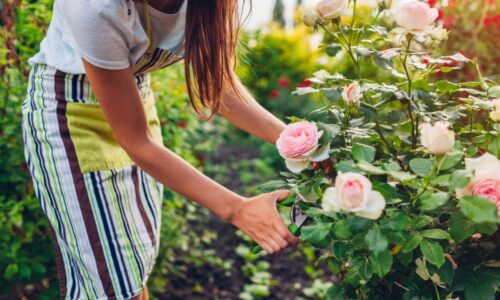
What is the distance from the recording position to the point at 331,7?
1.55 meters

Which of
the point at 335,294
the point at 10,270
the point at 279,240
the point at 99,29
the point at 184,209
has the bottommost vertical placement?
the point at 184,209

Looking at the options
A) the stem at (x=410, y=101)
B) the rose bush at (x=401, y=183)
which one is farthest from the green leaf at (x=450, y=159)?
the stem at (x=410, y=101)

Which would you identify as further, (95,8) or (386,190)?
(95,8)

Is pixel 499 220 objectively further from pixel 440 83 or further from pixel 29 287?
pixel 29 287

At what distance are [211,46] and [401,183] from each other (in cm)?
68

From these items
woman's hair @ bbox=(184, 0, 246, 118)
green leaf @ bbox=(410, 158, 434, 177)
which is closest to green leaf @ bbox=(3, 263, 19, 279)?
Result: woman's hair @ bbox=(184, 0, 246, 118)

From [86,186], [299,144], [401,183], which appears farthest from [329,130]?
[86,186]

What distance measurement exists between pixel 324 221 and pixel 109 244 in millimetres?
702

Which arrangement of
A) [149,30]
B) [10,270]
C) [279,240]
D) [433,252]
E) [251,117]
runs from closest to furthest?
1. [433,252]
2. [279,240]
3. [149,30]
4. [251,117]
5. [10,270]

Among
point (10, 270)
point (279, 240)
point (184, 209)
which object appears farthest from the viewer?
point (184, 209)

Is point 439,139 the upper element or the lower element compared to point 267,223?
upper

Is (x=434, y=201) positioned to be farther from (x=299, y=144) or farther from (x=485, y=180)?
(x=299, y=144)

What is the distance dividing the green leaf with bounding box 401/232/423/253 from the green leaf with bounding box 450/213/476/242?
0.21 feet

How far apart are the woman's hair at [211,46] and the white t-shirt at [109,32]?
2.8 inches
